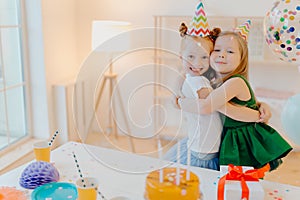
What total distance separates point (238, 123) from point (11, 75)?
1930 mm

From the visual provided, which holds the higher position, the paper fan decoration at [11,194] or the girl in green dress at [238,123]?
the girl in green dress at [238,123]

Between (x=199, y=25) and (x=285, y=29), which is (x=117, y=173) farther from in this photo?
(x=285, y=29)

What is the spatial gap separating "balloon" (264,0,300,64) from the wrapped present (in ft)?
1.85

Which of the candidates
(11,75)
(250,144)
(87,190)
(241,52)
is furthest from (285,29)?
(11,75)

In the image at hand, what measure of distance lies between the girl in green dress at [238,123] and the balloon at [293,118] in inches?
2.7

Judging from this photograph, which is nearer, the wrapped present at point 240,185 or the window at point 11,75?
the wrapped present at point 240,185

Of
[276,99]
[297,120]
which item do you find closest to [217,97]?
[297,120]

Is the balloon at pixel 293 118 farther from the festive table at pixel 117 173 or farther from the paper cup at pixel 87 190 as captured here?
the paper cup at pixel 87 190

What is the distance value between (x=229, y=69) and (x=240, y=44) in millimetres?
111

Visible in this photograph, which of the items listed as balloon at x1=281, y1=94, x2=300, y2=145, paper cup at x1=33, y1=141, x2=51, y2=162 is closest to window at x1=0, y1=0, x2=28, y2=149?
paper cup at x1=33, y1=141, x2=51, y2=162

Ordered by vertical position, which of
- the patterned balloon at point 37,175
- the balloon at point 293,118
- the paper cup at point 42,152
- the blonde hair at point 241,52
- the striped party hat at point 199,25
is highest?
the striped party hat at point 199,25

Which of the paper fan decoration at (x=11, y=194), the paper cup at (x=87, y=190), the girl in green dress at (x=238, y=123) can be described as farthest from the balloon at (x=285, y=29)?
the paper fan decoration at (x=11, y=194)

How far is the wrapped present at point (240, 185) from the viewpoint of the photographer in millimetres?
1194

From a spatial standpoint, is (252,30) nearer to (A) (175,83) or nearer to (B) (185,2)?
(B) (185,2)
